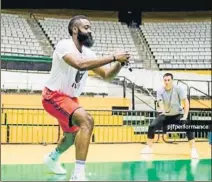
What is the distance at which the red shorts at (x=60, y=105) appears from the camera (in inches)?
179

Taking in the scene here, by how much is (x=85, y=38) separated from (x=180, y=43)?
19315mm

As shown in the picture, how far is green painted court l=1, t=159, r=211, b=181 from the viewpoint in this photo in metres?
4.86

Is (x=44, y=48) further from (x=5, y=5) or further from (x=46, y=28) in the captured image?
(x=5, y=5)

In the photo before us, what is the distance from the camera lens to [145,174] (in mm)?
5242

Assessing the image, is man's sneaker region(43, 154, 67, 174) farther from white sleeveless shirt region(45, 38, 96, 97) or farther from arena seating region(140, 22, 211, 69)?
arena seating region(140, 22, 211, 69)

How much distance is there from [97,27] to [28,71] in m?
9.71

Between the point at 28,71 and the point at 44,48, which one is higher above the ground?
the point at 44,48

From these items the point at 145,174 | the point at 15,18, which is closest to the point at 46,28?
the point at 15,18

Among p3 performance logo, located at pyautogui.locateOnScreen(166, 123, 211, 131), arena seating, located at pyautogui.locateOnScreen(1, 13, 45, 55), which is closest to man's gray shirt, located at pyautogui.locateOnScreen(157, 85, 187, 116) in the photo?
p3 performance logo, located at pyautogui.locateOnScreen(166, 123, 211, 131)

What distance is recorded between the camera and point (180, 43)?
2345cm

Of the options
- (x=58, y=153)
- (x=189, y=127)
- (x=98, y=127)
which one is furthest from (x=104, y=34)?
(x=58, y=153)

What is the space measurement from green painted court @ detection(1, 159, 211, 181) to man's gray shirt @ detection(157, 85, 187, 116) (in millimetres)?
2042

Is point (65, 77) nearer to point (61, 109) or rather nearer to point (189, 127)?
point (61, 109)

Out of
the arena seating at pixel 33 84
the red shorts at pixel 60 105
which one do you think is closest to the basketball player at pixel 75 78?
the red shorts at pixel 60 105
